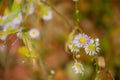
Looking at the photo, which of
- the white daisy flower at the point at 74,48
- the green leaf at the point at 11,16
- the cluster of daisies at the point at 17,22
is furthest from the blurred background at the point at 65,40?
the white daisy flower at the point at 74,48

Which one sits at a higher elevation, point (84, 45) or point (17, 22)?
point (84, 45)

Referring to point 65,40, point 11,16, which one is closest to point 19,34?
point 11,16

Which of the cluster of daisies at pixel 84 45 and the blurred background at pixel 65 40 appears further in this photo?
the blurred background at pixel 65 40

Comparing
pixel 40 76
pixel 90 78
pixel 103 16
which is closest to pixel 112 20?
pixel 103 16

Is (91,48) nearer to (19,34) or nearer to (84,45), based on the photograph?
(84,45)

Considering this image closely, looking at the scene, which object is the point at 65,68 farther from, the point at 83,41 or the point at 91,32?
the point at 83,41

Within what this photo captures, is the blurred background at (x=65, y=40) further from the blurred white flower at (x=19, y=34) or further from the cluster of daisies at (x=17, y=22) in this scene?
the blurred white flower at (x=19, y=34)

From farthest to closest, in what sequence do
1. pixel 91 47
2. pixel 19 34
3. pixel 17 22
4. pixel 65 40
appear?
pixel 65 40, pixel 17 22, pixel 19 34, pixel 91 47

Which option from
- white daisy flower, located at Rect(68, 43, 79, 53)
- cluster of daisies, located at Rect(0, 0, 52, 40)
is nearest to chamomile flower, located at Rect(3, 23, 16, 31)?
cluster of daisies, located at Rect(0, 0, 52, 40)
